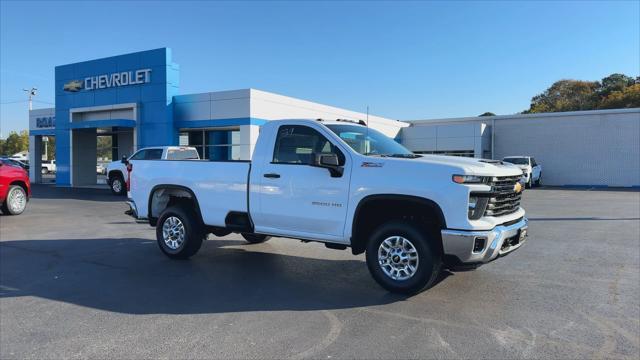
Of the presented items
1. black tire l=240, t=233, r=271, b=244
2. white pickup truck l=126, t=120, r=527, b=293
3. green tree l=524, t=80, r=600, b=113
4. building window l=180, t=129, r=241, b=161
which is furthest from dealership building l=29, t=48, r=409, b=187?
green tree l=524, t=80, r=600, b=113

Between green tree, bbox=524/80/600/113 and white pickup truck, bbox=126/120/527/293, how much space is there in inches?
2143

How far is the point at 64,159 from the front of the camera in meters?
28.7

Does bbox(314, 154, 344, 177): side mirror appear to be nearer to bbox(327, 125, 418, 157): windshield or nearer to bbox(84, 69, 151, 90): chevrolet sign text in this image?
bbox(327, 125, 418, 157): windshield

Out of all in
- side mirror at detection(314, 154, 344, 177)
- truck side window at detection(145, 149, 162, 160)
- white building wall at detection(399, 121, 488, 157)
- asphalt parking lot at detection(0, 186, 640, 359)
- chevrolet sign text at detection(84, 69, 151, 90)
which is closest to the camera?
asphalt parking lot at detection(0, 186, 640, 359)

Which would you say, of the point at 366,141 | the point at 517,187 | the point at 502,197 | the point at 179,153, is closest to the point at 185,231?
the point at 366,141

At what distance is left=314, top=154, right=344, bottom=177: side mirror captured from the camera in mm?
5715

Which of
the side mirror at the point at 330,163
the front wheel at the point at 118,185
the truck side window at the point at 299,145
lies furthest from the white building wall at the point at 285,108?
the side mirror at the point at 330,163

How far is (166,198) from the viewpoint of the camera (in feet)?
26.8

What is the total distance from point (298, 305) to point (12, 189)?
1179 centimetres

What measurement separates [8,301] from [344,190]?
415cm

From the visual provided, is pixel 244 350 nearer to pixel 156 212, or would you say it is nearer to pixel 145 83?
pixel 156 212

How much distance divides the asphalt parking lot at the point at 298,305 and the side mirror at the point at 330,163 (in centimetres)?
146

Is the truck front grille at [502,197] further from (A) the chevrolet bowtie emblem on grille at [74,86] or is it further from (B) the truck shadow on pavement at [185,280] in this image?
(A) the chevrolet bowtie emblem on grille at [74,86]

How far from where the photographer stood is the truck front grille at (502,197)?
533cm
